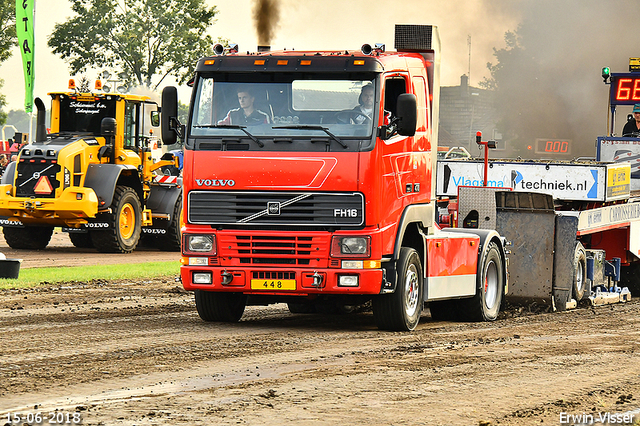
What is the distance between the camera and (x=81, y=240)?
23.5 m

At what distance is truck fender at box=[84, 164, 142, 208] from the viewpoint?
67.6 feet

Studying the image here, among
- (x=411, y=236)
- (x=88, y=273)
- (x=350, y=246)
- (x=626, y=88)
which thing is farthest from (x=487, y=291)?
(x=626, y=88)

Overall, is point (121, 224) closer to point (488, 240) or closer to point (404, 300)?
point (488, 240)

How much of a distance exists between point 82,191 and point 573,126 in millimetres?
43634

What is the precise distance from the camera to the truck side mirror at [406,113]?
10.4 m

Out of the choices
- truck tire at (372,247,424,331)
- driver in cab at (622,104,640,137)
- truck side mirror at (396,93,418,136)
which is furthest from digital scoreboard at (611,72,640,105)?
truck side mirror at (396,93,418,136)

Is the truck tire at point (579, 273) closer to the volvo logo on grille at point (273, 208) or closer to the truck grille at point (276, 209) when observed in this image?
the truck grille at point (276, 209)

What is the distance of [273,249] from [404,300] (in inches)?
60.7

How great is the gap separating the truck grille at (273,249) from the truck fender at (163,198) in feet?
38.6

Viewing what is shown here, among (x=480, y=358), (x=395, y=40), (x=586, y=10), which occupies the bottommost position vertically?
(x=480, y=358)

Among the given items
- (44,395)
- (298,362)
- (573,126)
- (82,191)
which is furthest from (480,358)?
(573,126)

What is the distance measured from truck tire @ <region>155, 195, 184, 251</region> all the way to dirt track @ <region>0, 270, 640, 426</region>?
932 cm

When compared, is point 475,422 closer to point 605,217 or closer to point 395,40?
point 395,40

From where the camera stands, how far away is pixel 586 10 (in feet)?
200
